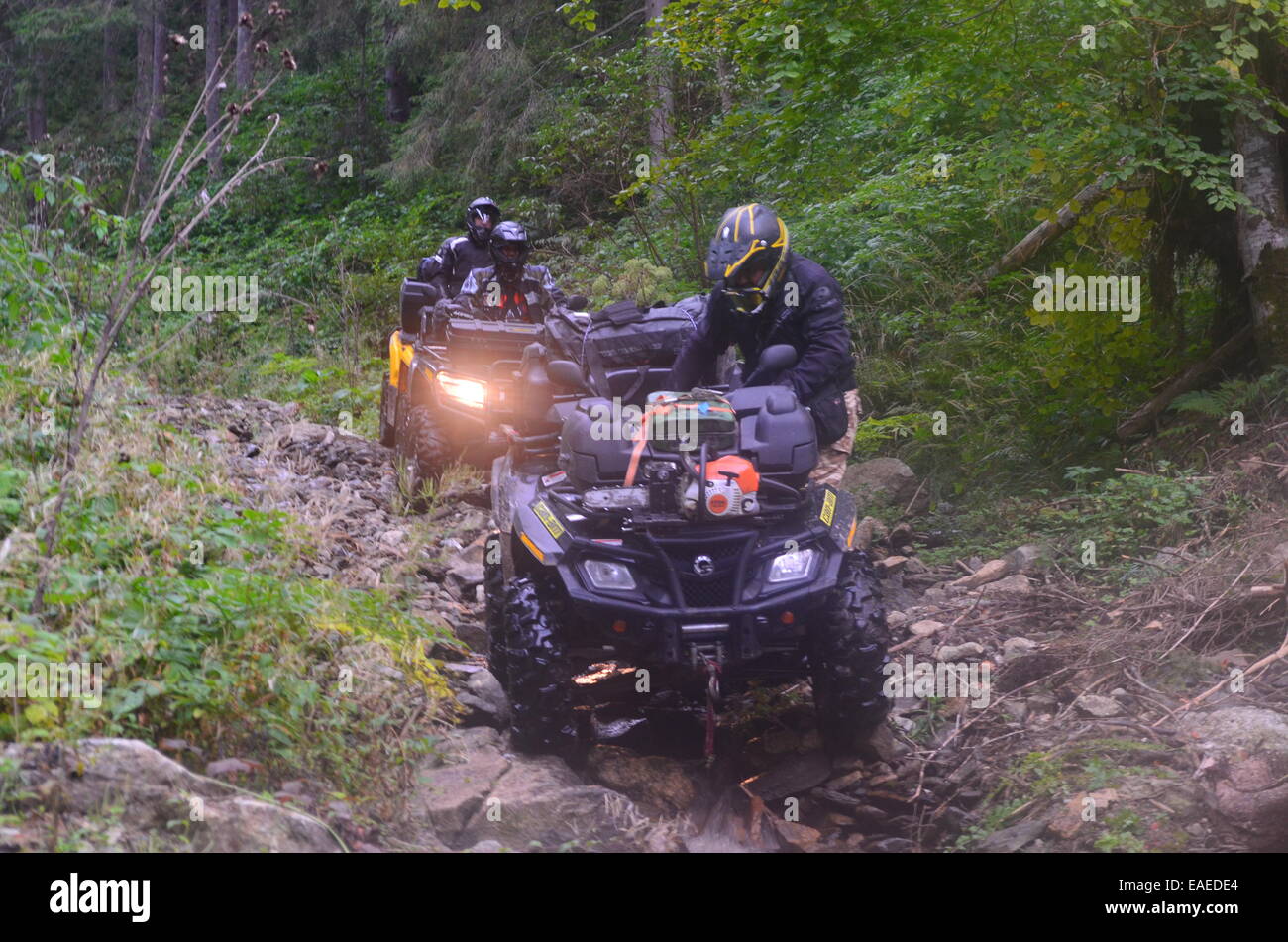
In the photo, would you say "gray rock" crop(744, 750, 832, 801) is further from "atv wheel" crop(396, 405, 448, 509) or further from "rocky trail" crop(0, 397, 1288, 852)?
"atv wheel" crop(396, 405, 448, 509)

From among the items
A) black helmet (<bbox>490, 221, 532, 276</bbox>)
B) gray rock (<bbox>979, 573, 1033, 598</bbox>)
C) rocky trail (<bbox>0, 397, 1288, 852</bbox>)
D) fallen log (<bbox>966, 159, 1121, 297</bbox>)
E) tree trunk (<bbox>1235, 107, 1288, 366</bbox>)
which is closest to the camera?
rocky trail (<bbox>0, 397, 1288, 852</bbox>)

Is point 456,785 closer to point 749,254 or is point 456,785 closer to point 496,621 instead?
point 496,621

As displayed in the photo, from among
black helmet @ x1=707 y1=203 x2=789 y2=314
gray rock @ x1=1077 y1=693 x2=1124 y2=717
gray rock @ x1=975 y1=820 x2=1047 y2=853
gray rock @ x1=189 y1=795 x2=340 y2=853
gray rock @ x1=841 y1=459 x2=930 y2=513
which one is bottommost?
gray rock @ x1=975 y1=820 x2=1047 y2=853

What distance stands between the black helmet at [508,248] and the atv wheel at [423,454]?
4.51 feet

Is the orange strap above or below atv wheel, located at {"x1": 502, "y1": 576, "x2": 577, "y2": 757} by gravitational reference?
above

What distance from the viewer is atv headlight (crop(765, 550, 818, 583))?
5.52 m

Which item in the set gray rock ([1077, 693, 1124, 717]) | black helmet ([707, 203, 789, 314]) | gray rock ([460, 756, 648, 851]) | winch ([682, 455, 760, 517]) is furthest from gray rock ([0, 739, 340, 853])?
gray rock ([1077, 693, 1124, 717])

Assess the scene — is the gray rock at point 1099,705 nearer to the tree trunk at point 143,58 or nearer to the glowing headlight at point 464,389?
the glowing headlight at point 464,389

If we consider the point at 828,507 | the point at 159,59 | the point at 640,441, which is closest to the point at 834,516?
the point at 828,507

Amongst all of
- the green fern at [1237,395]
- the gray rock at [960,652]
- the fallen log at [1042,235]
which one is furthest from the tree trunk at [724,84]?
the gray rock at [960,652]

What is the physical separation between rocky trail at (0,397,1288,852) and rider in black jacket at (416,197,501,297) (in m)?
3.78

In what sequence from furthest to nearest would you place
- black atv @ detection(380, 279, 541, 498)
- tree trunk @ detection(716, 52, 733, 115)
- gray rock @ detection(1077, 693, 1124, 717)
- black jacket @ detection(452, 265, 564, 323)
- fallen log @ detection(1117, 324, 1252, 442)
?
tree trunk @ detection(716, 52, 733, 115)
black jacket @ detection(452, 265, 564, 323)
black atv @ detection(380, 279, 541, 498)
fallen log @ detection(1117, 324, 1252, 442)
gray rock @ detection(1077, 693, 1124, 717)

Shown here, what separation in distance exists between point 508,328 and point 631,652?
4.67 meters

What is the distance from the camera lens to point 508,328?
9742 millimetres
